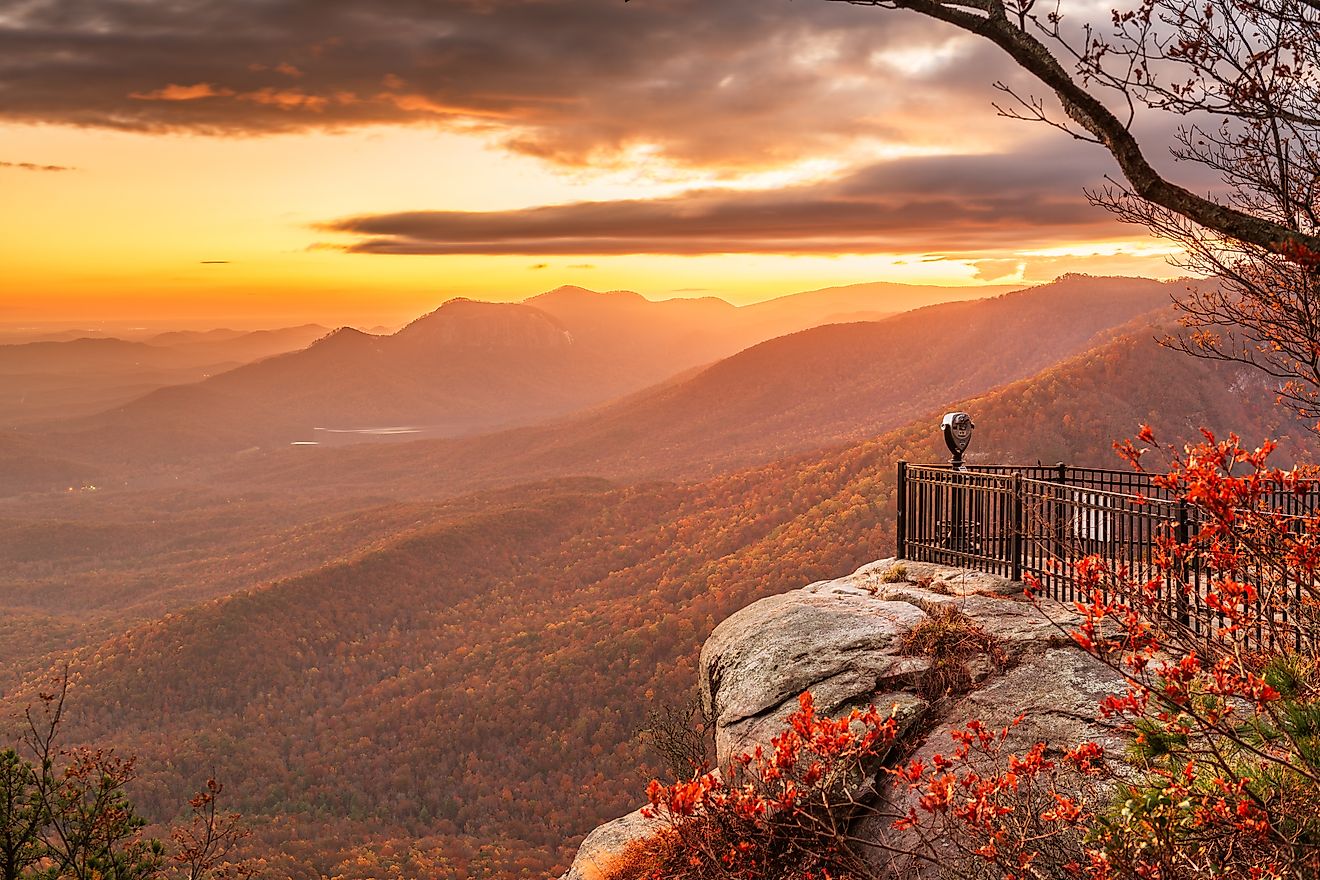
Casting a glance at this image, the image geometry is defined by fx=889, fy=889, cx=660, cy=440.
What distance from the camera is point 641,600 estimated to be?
67688 millimetres

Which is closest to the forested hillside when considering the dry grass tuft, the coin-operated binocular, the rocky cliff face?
the rocky cliff face

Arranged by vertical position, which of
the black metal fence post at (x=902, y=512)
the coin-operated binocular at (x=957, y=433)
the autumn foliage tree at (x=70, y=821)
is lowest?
the autumn foliage tree at (x=70, y=821)

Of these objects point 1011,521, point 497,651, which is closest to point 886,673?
point 1011,521

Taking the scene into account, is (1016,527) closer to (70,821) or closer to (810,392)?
(70,821)

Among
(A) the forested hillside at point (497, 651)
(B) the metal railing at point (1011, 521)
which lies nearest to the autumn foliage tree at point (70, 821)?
(B) the metal railing at point (1011, 521)

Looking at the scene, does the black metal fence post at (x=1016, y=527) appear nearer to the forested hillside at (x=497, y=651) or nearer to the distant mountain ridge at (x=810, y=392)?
the forested hillside at (x=497, y=651)

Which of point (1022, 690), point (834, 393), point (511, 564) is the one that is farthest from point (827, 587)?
point (834, 393)

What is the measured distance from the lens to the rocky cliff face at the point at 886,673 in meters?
8.92

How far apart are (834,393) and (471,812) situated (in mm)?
108010

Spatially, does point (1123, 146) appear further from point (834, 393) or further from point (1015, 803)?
point (834, 393)

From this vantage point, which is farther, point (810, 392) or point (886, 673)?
point (810, 392)

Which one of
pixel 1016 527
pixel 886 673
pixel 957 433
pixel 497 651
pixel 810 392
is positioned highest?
pixel 957 433

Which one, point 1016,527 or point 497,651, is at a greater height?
point 1016,527

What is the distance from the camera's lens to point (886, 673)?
9914mm
